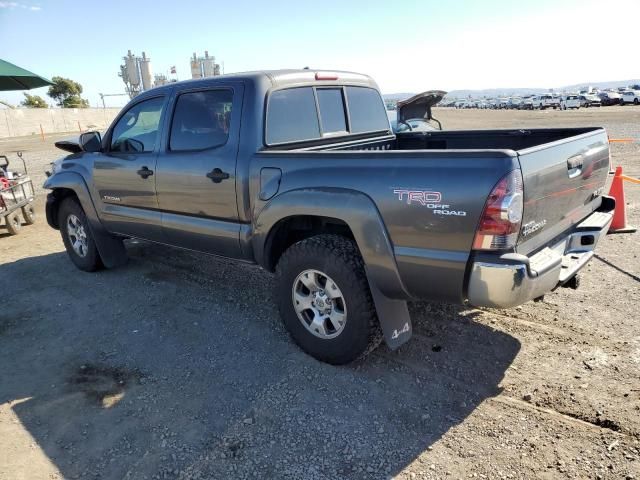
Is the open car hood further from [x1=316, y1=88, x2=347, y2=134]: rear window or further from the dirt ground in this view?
the dirt ground

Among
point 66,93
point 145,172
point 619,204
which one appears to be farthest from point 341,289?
point 66,93

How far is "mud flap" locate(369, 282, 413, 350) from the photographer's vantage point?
3043 mm

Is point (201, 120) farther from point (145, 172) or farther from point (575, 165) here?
point (575, 165)

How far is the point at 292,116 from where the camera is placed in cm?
383

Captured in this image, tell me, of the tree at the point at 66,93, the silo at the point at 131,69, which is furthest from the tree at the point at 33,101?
the silo at the point at 131,69

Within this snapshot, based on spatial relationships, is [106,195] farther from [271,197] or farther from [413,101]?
[413,101]

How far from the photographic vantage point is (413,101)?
10688mm

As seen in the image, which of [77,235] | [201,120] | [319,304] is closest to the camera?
[319,304]

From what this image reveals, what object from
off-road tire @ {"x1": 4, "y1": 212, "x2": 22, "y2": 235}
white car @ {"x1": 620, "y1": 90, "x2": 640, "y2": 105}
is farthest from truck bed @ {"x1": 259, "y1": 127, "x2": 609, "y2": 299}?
white car @ {"x1": 620, "y1": 90, "x2": 640, "y2": 105}

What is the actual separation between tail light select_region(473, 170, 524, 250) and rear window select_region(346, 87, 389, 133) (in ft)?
7.17

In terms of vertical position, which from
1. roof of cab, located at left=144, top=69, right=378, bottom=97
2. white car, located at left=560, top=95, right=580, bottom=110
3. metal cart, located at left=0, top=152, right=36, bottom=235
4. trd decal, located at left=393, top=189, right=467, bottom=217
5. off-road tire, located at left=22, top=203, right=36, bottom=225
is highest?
roof of cab, located at left=144, top=69, right=378, bottom=97

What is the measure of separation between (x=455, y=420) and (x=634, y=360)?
1.46m

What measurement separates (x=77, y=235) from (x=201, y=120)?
268 centimetres

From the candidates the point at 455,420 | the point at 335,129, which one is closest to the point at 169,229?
the point at 335,129
